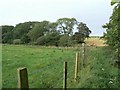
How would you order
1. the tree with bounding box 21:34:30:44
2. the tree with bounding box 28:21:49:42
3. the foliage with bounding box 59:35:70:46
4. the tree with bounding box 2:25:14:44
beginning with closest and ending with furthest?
the foliage with bounding box 59:35:70:46, the tree with bounding box 2:25:14:44, the tree with bounding box 28:21:49:42, the tree with bounding box 21:34:30:44

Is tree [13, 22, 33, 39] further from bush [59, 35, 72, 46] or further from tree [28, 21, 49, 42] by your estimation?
bush [59, 35, 72, 46]

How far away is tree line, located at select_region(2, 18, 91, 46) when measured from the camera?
40938 mm

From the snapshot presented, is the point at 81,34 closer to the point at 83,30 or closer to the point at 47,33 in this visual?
the point at 83,30

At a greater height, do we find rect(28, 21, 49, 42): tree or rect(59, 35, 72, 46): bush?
rect(28, 21, 49, 42): tree

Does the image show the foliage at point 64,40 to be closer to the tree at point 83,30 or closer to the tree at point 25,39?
the tree at point 83,30

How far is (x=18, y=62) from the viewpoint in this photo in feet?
65.8

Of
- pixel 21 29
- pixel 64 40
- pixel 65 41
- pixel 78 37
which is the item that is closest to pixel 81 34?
pixel 78 37

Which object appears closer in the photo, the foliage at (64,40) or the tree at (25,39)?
the foliage at (64,40)

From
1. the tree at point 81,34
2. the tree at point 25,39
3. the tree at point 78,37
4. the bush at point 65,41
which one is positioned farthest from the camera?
the tree at point 25,39

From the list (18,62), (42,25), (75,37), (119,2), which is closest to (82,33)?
(75,37)

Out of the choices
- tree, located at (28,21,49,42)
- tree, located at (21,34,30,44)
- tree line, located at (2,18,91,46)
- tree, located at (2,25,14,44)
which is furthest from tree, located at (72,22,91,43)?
tree, located at (2,25,14,44)

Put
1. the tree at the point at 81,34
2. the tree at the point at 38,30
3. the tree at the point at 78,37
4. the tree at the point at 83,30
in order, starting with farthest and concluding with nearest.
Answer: the tree at the point at 38,30
the tree at the point at 83,30
the tree at the point at 81,34
the tree at the point at 78,37

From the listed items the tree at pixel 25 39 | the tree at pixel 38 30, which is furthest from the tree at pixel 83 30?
the tree at pixel 25 39

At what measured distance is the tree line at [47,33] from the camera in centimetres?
4094
